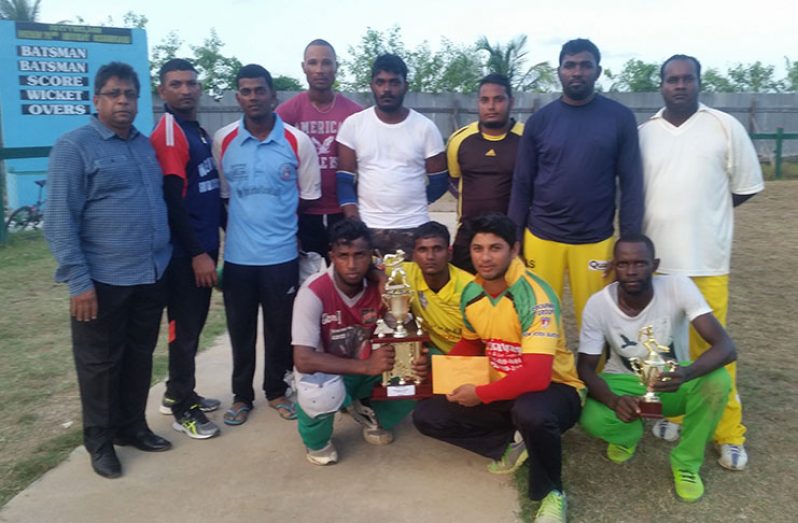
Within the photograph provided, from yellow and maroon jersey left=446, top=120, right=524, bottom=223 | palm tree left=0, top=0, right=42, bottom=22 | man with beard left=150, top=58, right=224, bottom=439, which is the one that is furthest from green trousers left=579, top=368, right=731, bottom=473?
palm tree left=0, top=0, right=42, bottom=22

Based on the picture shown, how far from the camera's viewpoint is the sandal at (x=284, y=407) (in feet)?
14.3

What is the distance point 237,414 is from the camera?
4336 millimetres

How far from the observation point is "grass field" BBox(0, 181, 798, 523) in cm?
333

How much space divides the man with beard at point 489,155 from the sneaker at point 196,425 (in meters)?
1.70

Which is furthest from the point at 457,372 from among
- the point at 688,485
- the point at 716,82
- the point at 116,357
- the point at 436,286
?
the point at 716,82

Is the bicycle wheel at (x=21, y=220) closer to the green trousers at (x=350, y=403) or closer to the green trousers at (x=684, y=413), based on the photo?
the green trousers at (x=350, y=403)

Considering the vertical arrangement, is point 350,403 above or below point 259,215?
below

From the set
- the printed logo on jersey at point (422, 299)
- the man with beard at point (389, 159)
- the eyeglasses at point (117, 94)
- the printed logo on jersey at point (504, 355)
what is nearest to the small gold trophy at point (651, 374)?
the printed logo on jersey at point (504, 355)

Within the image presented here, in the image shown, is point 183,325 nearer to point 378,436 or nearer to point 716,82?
point 378,436

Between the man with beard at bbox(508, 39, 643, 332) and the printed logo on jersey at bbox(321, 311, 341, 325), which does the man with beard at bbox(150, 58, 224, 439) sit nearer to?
the printed logo on jersey at bbox(321, 311, 341, 325)

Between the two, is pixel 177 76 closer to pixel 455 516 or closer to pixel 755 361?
pixel 455 516

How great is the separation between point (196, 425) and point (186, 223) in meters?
1.16

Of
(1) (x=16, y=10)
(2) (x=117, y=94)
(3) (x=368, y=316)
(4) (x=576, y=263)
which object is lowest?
(3) (x=368, y=316)

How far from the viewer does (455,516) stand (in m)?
3.28
